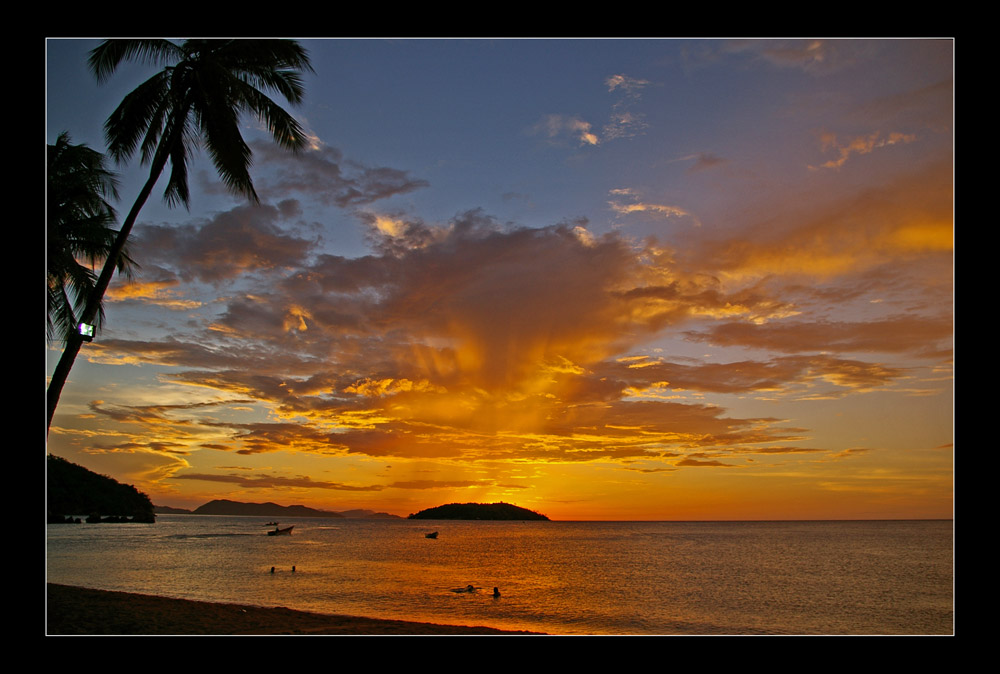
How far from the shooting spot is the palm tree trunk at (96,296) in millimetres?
10000

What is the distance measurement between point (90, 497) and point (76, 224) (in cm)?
7813

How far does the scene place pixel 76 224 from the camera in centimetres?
1439

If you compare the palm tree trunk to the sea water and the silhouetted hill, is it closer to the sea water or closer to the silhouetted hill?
the sea water

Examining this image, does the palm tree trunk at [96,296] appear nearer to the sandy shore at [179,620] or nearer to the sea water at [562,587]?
the sandy shore at [179,620]

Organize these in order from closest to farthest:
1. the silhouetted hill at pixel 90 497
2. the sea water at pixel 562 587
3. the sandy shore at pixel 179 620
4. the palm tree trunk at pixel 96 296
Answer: the palm tree trunk at pixel 96 296, the sandy shore at pixel 179 620, the sea water at pixel 562 587, the silhouetted hill at pixel 90 497

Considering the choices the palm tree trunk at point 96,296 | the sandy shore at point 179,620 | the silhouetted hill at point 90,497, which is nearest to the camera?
the palm tree trunk at point 96,296

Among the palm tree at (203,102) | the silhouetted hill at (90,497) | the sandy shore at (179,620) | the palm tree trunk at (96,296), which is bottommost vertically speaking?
the silhouetted hill at (90,497)

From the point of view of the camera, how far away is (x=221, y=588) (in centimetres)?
2538

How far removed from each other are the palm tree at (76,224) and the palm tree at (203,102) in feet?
10.4

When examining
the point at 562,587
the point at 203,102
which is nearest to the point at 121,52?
the point at 203,102

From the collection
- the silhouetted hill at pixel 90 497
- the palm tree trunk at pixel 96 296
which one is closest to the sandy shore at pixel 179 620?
the palm tree trunk at pixel 96 296

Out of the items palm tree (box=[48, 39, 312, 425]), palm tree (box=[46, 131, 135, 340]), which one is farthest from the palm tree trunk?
palm tree (box=[46, 131, 135, 340])

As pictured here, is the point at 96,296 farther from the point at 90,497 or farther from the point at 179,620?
the point at 90,497
